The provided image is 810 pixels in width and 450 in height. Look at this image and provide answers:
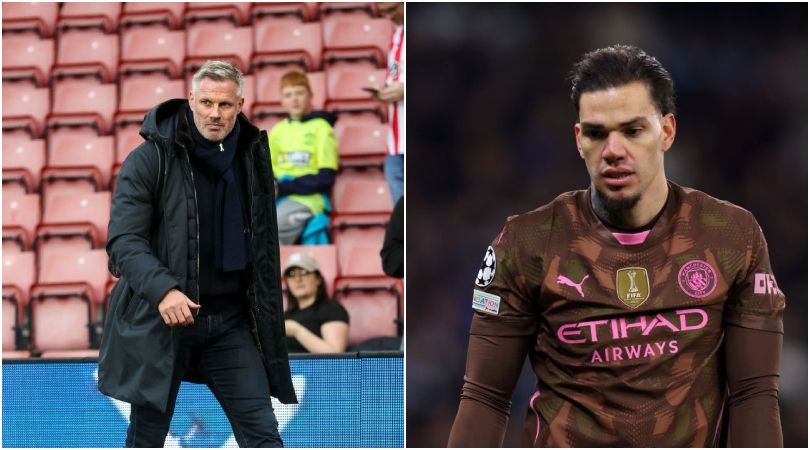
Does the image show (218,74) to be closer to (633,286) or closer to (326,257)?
(633,286)

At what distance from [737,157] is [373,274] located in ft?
8.55

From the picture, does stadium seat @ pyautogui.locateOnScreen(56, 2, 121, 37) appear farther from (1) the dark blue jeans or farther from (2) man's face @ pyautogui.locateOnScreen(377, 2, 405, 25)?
(1) the dark blue jeans

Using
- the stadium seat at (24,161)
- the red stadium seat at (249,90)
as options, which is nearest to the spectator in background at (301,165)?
the red stadium seat at (249,90)

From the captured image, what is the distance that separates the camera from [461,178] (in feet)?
11.5

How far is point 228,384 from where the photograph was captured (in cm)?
326

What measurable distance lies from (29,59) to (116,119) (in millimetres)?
953

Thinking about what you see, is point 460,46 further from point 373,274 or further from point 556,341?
point 373,274

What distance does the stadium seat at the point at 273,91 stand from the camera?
6645 millimetres

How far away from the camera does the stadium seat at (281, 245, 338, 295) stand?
559 centimetres

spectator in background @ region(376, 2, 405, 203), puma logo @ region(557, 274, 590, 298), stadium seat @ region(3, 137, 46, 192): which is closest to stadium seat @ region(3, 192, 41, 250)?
stadium seat @ region(3, 137, 46, 192)

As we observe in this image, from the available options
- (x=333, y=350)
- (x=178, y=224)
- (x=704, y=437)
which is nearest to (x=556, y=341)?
(x=704, y=437)

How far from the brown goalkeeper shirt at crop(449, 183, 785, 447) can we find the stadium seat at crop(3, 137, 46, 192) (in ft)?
17.7

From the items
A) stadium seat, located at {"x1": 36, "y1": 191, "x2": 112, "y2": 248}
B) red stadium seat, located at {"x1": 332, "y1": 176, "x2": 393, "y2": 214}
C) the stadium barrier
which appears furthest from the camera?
stadium seat, located at {"x1": 36, "y1": 191, "x2": 112, "y2": 248}

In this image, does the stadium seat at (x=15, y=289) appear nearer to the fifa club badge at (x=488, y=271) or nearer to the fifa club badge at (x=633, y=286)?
the fifa club badge at (x=488, y=271)
